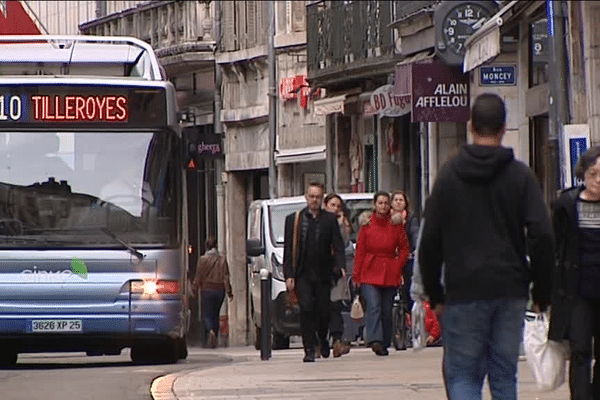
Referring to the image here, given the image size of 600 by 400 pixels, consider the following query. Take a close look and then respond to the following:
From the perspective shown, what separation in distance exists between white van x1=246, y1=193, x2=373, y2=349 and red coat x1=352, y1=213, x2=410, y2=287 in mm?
3711

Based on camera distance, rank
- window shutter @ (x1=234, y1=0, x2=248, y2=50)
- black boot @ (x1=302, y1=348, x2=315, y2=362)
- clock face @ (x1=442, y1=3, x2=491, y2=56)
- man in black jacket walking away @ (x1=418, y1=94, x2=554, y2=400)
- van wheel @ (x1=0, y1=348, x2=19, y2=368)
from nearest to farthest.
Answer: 1. man in black jacket walking away @ (x1=418, y1=94, x2=554, y2=400)
2. black boot @ (x1=302, y1=348, x2=315, y2=362)
3. van wheel @ (x1=0, y1=348, x2=19, y2=368)
4. clock face @ (x1=442, y1=3, x2=491, y2=56)
5. window shutter @ (x1=234, y1=0, x2=248, y2=50)

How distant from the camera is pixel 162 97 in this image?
20719 millimetres

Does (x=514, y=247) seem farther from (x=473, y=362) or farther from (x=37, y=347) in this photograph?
(x=37, y=347)

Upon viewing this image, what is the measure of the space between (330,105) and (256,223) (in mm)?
12884

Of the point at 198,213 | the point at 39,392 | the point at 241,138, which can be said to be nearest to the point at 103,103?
the point at 39,392

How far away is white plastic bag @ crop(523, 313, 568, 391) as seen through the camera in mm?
11781

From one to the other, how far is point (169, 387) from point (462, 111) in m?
15.7

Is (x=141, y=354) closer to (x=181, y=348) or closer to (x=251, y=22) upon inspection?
(x=181, y=348)

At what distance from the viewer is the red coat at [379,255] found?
69.4 ft

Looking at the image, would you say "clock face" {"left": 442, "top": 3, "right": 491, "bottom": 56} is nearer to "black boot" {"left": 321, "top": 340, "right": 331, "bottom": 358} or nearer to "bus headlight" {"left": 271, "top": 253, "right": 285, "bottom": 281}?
"bus headlight" {"left": 271, "top": 253, "right": 285, "bottom": 281}

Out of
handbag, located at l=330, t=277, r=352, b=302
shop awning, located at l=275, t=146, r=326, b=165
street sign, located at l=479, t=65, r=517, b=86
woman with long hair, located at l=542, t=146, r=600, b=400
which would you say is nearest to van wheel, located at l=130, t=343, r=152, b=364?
handbag, located at l=330, t=277, r=352, b=302

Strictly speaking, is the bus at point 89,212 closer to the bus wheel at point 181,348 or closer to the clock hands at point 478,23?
the bus wheel at point 181,348

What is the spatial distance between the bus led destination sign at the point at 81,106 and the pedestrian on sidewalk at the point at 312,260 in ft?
5.58

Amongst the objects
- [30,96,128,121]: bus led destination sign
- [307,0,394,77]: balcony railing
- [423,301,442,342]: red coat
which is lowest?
[423,301,442,342]: red coat
